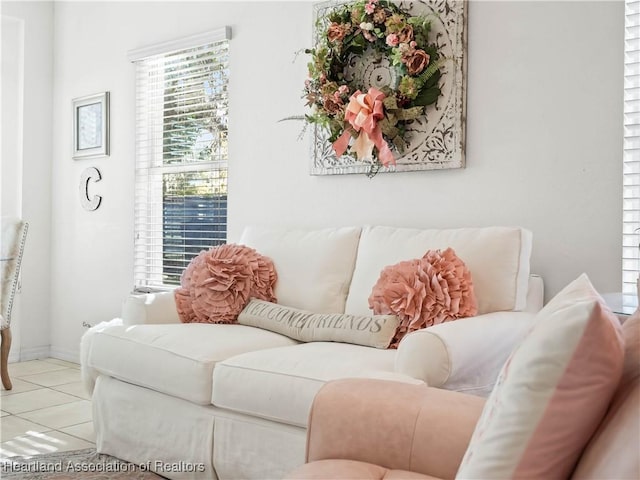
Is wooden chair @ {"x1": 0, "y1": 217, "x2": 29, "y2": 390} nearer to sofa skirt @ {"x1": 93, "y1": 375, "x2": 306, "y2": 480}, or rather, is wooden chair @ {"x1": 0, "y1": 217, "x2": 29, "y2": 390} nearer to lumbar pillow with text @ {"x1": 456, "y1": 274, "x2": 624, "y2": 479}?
sofa skirt @ {"x1": 93, "y1": 375, "x2": 306, "y2": 480}

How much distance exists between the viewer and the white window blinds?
91.0 inches

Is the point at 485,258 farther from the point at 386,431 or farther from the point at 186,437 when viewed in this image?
the point at 186,437

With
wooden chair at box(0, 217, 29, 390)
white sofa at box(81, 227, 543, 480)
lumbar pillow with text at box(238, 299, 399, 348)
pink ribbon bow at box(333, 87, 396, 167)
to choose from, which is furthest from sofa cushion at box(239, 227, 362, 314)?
wooden chair at box(0, 217, 29, 390)

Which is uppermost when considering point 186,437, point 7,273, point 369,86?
point 369,86

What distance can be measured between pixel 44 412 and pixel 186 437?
4.38 ft

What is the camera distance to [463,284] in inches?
87.4

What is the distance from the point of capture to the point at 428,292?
2.22 meters

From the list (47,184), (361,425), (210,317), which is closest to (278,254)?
(210,317)

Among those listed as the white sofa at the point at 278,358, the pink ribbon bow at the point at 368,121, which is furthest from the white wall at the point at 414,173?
the white sofa at the point at 278,358

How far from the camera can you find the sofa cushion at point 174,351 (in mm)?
2215

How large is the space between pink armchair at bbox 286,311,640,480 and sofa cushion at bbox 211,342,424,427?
37cm

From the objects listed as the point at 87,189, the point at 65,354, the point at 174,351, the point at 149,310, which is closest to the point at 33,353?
the point at 65,354

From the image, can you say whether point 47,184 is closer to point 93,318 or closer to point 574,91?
point 93,318

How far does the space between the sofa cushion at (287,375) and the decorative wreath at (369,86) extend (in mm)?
1058
